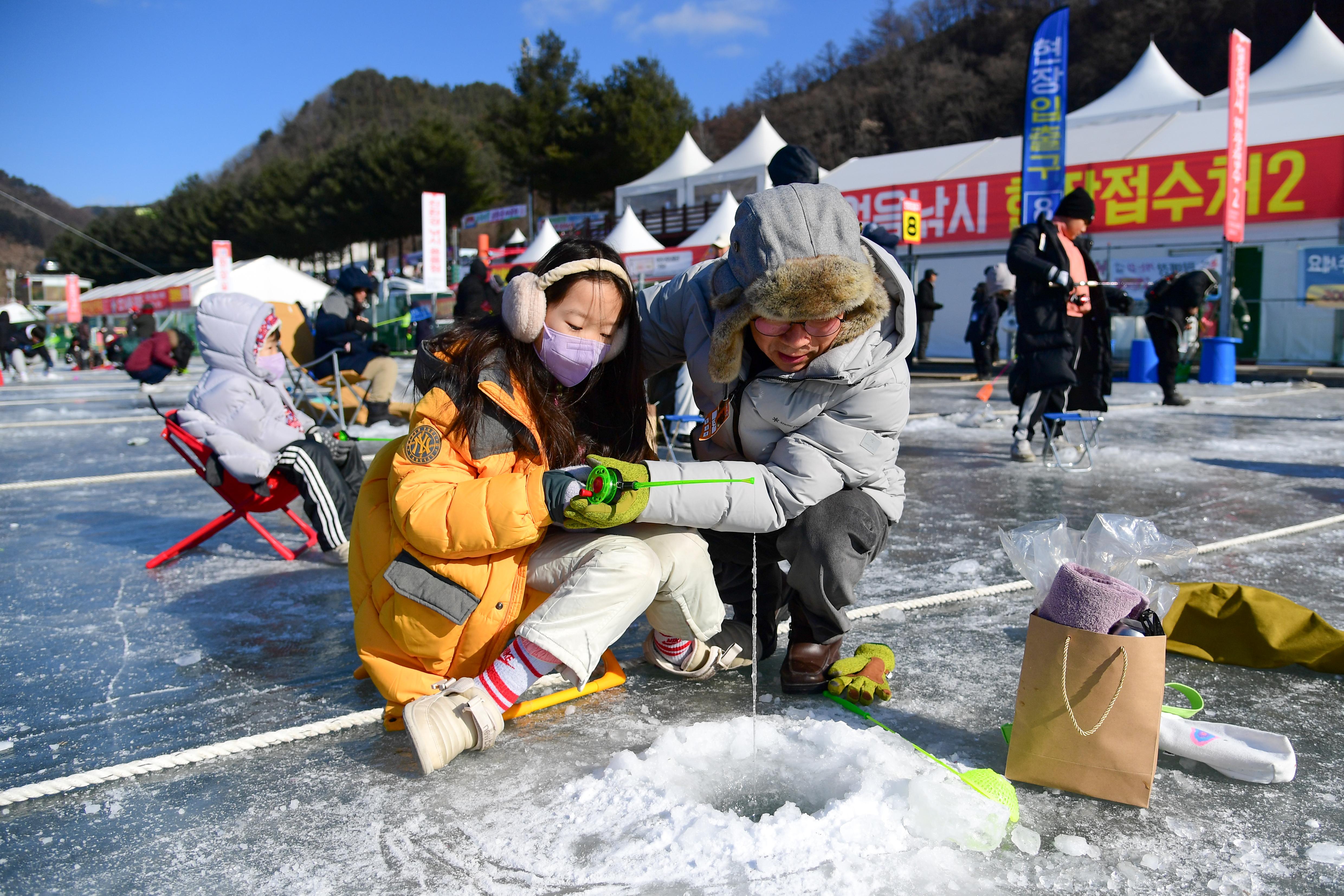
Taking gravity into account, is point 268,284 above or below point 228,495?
above

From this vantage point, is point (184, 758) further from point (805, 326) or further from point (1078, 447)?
point (1078, 447)

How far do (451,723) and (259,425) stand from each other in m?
2.20

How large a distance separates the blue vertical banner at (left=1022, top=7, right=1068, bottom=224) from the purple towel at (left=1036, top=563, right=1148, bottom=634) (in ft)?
37.3

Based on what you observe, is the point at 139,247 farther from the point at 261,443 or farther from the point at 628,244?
the point at 261,443

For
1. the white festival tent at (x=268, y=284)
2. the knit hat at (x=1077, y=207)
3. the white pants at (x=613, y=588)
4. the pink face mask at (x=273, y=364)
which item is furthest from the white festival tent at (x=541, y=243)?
the white pants at (x=613, y=588)

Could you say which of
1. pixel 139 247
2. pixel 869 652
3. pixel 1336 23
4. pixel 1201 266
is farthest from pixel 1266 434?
pixel 139 247

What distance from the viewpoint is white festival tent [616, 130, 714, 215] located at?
2795 centimetres

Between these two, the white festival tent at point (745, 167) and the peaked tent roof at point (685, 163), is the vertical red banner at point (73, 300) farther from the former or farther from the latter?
the white festival tent at point (745, 167)

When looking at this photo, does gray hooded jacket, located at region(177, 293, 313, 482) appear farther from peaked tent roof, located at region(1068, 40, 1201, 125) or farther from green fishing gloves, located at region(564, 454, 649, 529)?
peaked tent roof, located at region(1068, 40, 1201, 125)

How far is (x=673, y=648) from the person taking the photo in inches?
90.2

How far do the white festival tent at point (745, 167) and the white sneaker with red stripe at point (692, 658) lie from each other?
21474mm

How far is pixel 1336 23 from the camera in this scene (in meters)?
38.4

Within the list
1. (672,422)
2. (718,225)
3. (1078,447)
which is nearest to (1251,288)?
(718,225)

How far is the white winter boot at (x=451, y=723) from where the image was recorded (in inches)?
69.3
